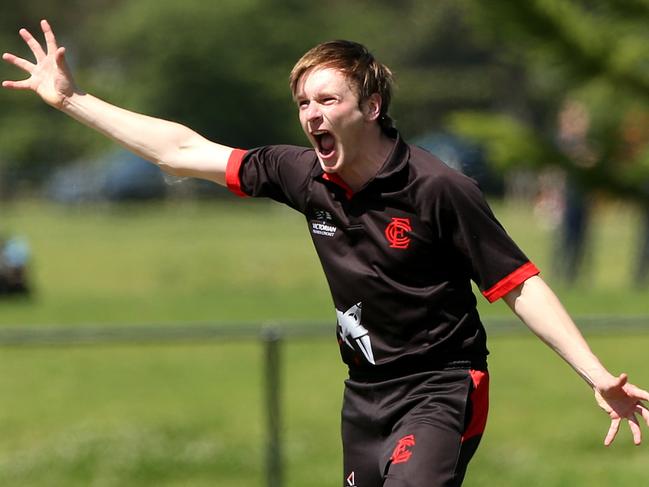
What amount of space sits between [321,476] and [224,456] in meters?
0.65

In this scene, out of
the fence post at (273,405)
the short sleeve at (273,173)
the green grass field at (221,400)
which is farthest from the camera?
the green grass field at (221,400)

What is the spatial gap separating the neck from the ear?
0.04m

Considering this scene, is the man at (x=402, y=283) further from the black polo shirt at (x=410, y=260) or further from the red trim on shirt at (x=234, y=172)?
the red trim on shirt at (x=234, y=172)

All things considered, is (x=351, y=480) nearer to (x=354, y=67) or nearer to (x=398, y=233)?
(x=398, y=233)

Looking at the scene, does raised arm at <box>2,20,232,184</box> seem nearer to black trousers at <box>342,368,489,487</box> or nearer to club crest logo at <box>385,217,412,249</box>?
club crest logo at <box>385,217,412,249</box>

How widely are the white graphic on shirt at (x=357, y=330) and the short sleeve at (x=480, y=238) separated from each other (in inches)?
16.0

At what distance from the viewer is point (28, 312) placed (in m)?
16.0

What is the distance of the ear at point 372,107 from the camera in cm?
472

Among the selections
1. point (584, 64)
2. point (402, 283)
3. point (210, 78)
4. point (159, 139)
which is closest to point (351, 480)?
point (402, 283)

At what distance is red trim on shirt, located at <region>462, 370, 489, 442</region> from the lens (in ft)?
15.7

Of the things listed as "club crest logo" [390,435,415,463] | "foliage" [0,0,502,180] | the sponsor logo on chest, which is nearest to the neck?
the sponsor logo on chest

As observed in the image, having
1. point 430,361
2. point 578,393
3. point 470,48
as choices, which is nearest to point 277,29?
point 470,48

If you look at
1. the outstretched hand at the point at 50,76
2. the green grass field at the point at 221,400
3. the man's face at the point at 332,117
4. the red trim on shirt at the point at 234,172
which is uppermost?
the outstretched hand at the point at 50,76

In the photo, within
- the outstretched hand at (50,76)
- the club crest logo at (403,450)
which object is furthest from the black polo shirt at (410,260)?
the outstretched hand at (50,76)
